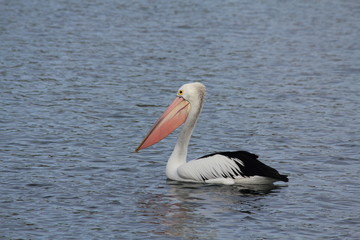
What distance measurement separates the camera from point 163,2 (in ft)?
96.6

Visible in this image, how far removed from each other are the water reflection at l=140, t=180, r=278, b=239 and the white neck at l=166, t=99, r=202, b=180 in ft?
0.44

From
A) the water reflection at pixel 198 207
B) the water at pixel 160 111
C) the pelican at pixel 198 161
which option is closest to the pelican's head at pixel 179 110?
the pelican at pixel 198 161

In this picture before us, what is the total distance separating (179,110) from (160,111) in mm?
3452

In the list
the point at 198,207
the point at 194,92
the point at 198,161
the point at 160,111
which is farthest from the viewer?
the point at 160,111

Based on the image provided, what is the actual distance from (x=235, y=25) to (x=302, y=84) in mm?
8005

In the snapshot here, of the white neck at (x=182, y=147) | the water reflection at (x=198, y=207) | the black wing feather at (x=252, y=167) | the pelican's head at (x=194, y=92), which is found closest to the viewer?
the water reflection at (x=198, y=207)

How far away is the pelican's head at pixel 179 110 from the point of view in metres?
11.0

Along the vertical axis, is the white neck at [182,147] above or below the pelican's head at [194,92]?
below

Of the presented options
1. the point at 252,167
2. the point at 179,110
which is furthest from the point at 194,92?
the point at 252,167

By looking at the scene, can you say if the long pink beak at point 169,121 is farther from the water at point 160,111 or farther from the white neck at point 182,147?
the water at point 160,111

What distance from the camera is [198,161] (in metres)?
10.4

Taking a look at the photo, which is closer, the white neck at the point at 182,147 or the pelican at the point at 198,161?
the pelican at the point at 198,161

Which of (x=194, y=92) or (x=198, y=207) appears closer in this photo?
(x=198, y=207)

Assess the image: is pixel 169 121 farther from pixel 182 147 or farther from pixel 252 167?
pixel 252 167
